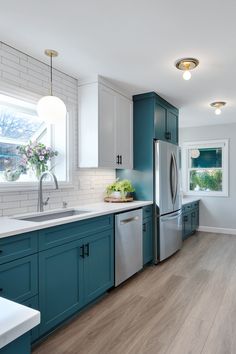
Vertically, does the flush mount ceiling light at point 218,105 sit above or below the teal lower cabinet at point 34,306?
above

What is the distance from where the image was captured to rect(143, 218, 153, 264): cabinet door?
340cm

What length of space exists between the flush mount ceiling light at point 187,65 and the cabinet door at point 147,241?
184cm

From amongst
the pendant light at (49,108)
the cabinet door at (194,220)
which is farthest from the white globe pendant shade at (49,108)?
the cabinet door at (194,220)

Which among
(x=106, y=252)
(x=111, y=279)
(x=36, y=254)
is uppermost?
(x=36, y=254)

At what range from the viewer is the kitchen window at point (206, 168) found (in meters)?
5.57

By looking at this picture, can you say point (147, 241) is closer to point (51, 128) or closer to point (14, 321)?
point (51, 128)

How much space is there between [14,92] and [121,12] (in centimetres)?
119

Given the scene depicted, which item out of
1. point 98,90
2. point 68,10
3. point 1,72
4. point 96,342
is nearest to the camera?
point 68,10

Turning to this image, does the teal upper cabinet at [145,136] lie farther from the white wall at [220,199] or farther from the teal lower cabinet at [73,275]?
the white wall at [220,199]

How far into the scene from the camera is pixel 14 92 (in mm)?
2369

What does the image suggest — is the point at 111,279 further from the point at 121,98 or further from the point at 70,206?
the point at 121,98

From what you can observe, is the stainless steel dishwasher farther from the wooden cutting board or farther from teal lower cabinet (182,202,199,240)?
teal lower cabinet (182,202,199,240)

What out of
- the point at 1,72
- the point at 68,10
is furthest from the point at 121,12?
the point at 1,72

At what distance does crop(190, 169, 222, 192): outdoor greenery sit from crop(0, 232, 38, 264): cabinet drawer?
15.6ft
